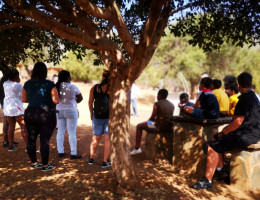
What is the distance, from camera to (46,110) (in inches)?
172

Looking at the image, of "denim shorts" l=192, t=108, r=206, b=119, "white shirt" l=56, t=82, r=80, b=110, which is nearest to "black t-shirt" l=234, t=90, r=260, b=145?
"denim shorts" l=192, t=108, r=206, b=119

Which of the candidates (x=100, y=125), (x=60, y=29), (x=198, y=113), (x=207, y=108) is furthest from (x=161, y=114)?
(x=60, y=29)

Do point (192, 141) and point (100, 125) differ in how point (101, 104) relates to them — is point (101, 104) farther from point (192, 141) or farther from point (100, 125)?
point (192, 141)

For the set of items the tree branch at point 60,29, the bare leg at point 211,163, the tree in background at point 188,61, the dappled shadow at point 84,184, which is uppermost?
the tree in background at point 188,61

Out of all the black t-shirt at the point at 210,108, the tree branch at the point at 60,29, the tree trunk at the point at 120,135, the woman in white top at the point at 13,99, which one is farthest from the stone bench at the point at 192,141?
the woman in white top at the point at 13,99

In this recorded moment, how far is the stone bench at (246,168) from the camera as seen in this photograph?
4113 millimetres

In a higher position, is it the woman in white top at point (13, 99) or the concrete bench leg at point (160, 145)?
the woman in white top at point (13, 99)

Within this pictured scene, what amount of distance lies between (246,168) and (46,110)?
11.6ft

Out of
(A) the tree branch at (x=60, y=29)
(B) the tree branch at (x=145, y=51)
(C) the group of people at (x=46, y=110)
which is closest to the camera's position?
(A) the tree branch at (x=60, y=29)

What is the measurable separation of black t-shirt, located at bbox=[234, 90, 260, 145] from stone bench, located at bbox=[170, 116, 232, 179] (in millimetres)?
613

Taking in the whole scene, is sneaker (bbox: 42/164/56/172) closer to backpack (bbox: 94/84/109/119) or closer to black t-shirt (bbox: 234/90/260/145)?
backpack (bbox: 94/84/109/119)

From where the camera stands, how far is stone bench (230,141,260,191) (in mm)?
4113

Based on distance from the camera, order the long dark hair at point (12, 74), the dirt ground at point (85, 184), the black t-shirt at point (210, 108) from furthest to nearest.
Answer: the long dark hair at point (12, 74), the black t-shirt at point (210, 108), the dirt ground at point (85, 184)

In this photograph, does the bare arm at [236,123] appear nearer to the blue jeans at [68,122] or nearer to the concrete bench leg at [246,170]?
the concrete bench leg at [246,170]
